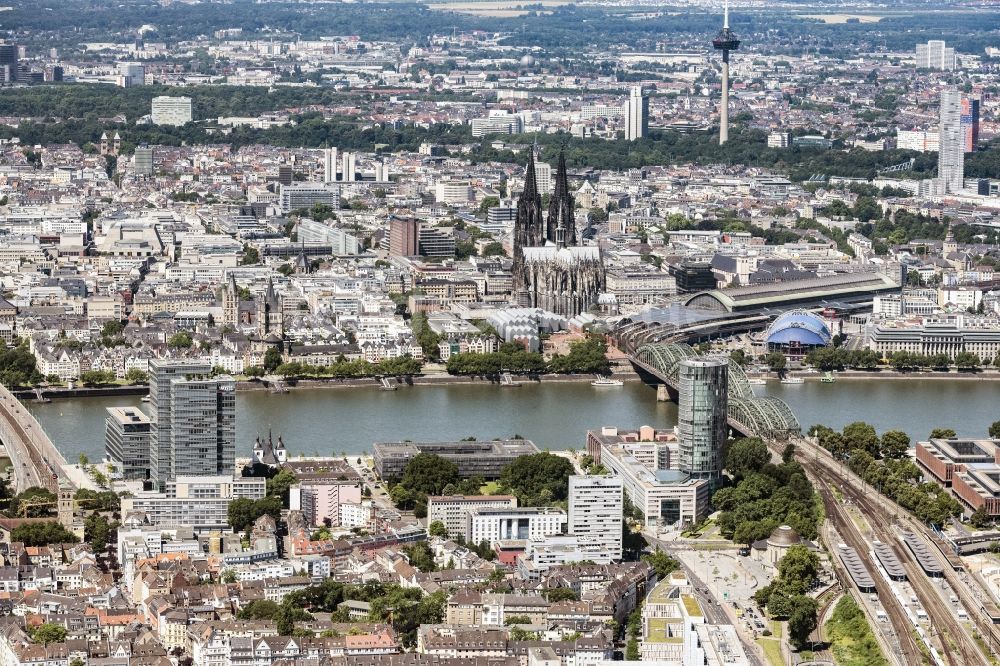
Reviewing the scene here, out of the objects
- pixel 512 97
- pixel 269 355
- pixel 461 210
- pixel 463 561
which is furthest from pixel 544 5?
pixel 463 561

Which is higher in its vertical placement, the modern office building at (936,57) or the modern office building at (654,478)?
the modern office building at (654,478)

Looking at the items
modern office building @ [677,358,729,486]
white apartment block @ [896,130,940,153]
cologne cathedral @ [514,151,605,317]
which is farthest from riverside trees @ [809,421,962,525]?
white apartment block @ [896,130,940,153]

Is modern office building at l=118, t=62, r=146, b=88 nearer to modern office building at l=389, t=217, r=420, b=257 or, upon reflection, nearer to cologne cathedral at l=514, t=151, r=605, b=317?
modern office building at l=389, t=217, r=420, b=257

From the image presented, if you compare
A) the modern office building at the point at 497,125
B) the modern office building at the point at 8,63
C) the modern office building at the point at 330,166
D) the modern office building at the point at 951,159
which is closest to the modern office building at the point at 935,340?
the modern office building at the point at 951,159

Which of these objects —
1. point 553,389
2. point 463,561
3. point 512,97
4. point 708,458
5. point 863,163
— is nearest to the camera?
point 463,561

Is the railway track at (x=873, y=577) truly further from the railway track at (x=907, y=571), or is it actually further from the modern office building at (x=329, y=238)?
the modern office building at (x=329, y=238)

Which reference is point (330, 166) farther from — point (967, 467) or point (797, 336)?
point (967, 467)

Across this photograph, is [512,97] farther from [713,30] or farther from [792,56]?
[713,30]
